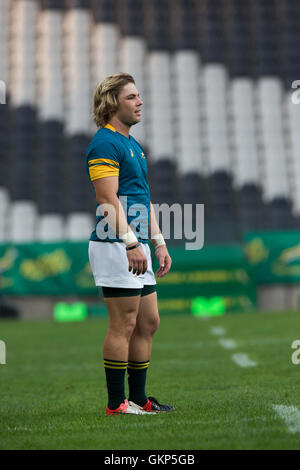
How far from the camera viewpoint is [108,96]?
4082 mm

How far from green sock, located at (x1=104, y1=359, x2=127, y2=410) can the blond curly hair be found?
1.29 m

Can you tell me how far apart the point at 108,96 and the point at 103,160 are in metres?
0.39

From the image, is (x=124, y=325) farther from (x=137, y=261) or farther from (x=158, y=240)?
(x=158, y=240)

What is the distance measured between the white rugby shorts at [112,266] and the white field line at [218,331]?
5.83m

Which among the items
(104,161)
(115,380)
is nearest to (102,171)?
(104,161)

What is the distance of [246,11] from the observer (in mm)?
22828

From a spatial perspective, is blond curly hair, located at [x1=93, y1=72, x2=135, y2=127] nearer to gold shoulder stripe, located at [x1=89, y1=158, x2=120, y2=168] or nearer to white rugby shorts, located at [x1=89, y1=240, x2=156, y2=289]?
gold shoulder stripe, located at [x1=89, y1=158, x2=120, y2=168]

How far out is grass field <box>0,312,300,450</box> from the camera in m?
3.26

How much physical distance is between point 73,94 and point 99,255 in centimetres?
1903

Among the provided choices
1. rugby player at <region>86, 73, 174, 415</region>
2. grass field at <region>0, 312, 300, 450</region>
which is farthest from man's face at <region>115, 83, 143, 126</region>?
grass field at <region>0, 312, 300, 450</region>

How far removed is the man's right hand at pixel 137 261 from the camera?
3777 mm

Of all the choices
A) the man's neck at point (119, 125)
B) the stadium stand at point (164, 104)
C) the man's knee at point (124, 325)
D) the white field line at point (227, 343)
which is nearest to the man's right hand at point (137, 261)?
the man's knee at point (124, 325)

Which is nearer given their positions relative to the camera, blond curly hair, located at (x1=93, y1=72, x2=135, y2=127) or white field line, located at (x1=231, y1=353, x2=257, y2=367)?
blond curly hair, located at (x1=93, y1=72, x2=135, y2=127)
